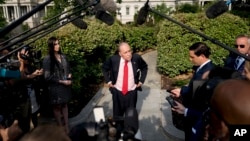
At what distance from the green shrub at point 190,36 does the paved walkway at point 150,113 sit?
881 millimetres

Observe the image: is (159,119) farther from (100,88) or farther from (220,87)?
(220,87)

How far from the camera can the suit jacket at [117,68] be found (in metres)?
4.90

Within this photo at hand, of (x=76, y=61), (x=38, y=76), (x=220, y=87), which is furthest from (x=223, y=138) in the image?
(x=76, y=61)

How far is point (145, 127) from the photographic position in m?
5.61

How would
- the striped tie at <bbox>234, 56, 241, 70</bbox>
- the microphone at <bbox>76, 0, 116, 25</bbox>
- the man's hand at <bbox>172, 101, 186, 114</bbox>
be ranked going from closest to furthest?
the microphone at <bbox>76, 0, 116, 25</bbox>, the man's hand at <bbox>172, 101, 186, 114</bbox>, the striped tie at <bbox>234, 56, 241, 70</bbox>

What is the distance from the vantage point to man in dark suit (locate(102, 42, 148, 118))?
484cm

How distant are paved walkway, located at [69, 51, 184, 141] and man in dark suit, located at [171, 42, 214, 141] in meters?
1.52

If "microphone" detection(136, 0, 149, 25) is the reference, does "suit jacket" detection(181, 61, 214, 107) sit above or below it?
below

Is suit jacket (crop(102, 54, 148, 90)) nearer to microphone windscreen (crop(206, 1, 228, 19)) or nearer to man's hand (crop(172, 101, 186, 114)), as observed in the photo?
man's hand (crop(172, 101, 186, 114))

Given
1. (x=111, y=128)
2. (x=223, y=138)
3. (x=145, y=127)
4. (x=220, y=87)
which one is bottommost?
(x=145, y=127)

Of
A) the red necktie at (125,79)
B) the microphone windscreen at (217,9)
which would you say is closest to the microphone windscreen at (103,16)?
the microphone windscreen at (217,9)

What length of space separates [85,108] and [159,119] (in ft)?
5.39

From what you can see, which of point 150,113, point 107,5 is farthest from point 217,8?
point 150,113

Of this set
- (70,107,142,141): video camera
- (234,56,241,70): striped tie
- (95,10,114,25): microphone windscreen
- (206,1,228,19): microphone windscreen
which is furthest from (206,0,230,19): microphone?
(234,56,241,70): striped tie
